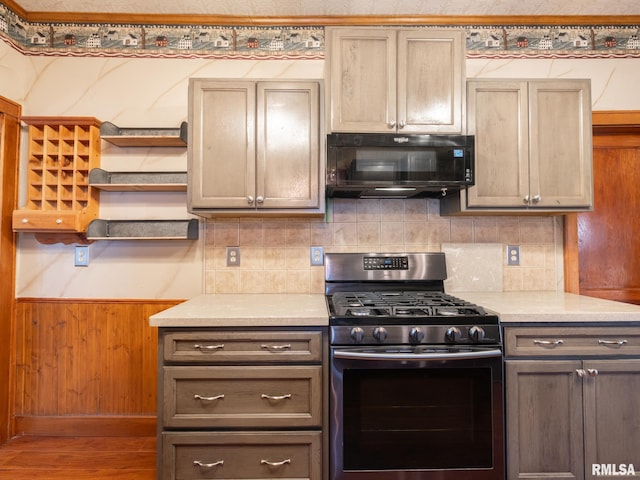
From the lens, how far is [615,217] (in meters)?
2.40

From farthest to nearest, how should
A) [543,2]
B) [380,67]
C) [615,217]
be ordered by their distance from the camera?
[615,217], [543,2], [380,67]

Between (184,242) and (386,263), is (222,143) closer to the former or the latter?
(184,242)

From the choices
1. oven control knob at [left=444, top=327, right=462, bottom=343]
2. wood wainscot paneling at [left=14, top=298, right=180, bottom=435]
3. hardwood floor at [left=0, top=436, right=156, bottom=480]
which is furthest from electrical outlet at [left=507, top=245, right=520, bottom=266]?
hardwood floor at [left=0, top=436, right=156, bottom=480]

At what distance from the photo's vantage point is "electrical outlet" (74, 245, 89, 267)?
2.32 meters

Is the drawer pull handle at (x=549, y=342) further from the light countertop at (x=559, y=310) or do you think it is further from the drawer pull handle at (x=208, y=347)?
the drawer pull handle at (x=208, y=347)

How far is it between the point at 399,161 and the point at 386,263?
626 millimetres

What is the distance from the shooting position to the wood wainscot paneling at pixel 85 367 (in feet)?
7.45

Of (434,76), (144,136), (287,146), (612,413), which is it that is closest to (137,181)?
(144,136)

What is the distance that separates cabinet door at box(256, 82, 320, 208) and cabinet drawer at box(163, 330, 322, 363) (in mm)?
692

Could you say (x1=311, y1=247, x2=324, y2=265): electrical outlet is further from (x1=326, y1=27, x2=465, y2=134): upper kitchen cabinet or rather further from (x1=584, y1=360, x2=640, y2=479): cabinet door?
(x1=584, y1=360, x2=640, y2=479): cabinet door

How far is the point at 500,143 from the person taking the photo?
6.57ft

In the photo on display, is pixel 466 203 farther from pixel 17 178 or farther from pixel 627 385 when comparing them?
pixel 17 178

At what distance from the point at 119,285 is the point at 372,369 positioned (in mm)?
1668

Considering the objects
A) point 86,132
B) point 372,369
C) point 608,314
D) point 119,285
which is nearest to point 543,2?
point 608,314
